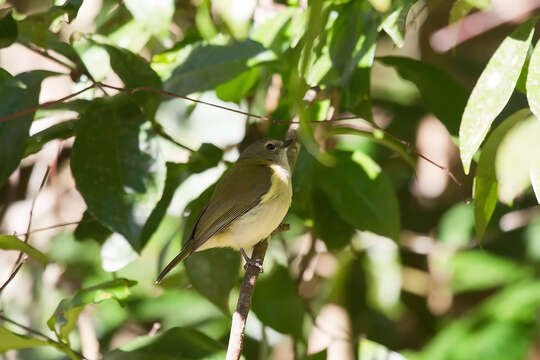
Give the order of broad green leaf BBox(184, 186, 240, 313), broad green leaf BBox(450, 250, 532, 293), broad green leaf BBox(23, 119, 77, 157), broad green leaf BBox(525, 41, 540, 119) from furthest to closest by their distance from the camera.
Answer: broad green leaf BBox(450, 250, 532, 293), broad green leaf BBox(184, 186, 240, 313), broad green leaf BBox(23, 119, 77, 157), broad green leaf BBox(525, 41, 540, 119)

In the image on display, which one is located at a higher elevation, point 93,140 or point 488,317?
point 93,140

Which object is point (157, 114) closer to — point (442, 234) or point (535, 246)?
point (442, 234)

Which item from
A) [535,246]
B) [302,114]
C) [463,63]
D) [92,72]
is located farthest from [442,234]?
[302,114]

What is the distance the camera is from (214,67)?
89.6 inches

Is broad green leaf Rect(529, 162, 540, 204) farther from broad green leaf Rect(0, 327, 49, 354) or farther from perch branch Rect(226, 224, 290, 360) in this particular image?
broad green leaf Rect(0, 327, 49, 354)

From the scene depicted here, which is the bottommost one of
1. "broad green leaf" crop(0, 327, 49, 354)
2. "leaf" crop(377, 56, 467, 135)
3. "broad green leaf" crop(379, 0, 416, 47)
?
"broad green leaf" crop(0, 327, 49, 354)

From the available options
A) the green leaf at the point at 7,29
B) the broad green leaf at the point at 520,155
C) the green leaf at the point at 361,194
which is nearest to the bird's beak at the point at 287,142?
the green leaf at the point at 361,194

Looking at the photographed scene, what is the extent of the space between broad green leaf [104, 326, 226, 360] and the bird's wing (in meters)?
0.23

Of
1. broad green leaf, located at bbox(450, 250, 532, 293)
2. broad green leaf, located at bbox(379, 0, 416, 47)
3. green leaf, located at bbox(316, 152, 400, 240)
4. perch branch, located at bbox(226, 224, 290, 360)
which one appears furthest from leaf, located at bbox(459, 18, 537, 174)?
broad green leaf, located at bbox(450, 250, 532, 293)

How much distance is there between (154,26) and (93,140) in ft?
1.39

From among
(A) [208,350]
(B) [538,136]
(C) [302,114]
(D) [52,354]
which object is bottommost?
(D) [52,354]

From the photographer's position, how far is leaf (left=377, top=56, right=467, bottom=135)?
2.32m

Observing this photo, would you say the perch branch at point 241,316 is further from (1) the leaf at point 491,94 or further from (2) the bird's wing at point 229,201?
(1) the leaf at point 491,94

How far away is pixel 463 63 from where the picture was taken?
369 cm
